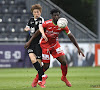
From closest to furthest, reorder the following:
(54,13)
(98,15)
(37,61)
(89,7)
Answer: (54,13) < (37,61) < (98,15) < (89,7)

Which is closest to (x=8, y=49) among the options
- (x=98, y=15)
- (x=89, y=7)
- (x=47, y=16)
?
(x=47, y=16)

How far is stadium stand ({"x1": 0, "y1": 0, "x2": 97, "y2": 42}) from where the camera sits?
1962 centimetres

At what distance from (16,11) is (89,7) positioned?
5394mm

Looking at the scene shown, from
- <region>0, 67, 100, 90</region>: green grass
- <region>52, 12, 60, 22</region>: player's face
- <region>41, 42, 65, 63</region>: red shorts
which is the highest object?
<region>52, 12, 60, 22</region>: player's face

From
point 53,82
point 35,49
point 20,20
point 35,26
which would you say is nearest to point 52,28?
point 35,26

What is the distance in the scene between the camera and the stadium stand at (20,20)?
64.4ft

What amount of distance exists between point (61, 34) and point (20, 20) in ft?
9.57

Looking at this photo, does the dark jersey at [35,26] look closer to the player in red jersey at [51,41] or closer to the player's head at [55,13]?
the player in red jersey at [51,41]

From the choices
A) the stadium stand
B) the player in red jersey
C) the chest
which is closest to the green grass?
the player in red jersey

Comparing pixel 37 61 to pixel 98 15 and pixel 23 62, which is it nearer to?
pixel 23 62

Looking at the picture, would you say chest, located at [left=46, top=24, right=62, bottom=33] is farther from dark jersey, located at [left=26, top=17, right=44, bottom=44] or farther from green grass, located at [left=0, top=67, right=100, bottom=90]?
green grass, located at [left=0, top=67, right=100, bottom=90]

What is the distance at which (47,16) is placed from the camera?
20062 mm

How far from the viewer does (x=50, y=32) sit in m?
7.54

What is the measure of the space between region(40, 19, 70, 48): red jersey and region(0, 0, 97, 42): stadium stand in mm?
10970
